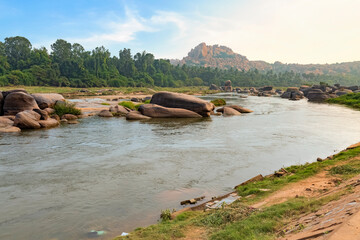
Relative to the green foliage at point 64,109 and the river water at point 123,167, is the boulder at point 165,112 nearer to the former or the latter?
the river water at point 123,167

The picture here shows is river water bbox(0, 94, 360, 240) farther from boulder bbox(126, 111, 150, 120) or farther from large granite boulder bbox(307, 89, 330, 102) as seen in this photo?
large granite boulder bbox(307, 89, 330, 102)

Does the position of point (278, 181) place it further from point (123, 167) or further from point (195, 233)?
point (123, 167)

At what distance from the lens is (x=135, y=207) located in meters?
8.95

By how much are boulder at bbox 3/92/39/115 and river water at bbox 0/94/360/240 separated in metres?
5.42

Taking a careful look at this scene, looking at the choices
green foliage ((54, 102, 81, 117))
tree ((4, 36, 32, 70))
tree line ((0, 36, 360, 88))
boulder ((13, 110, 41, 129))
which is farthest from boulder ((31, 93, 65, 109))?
tree ((4, 36, 32, 70))

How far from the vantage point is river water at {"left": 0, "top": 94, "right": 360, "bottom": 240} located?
8227 mm

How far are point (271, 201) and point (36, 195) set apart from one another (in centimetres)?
802

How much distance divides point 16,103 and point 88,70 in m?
96.1

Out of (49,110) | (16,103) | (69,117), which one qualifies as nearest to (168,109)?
(69,117)

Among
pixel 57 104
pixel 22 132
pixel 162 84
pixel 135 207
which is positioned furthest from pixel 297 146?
pixel 162 84

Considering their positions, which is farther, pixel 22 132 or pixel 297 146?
pixel 22 132

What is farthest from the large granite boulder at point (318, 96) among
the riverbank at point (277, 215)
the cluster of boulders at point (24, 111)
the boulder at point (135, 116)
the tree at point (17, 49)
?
the tree at point (17, 49)

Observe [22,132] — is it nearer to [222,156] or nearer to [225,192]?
[222,156]

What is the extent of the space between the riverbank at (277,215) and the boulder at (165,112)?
21.9 m
